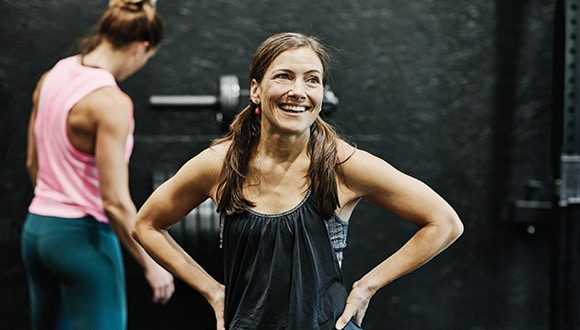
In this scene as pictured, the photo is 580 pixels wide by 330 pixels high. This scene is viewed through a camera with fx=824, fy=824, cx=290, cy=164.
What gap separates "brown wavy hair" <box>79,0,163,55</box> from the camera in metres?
2.76

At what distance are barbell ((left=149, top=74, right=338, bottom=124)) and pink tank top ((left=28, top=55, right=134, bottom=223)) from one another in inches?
19.2

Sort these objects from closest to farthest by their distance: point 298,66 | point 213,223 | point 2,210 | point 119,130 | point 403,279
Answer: point 298,66, point 119,130, point 213,223, point 2,210, point 403,279

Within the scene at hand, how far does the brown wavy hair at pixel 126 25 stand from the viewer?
9.05ft

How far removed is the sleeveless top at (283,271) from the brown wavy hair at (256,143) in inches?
1.2

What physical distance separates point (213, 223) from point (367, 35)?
104cm

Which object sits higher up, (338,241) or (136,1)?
(136,1)

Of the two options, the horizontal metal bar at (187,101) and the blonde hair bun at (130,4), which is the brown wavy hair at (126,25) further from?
the horizontal metal bar at (187,101)

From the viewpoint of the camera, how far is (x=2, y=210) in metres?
3.39

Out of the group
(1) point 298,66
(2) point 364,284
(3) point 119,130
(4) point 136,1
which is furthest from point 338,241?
(4) point 136,1

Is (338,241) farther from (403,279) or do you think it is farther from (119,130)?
(403,279)

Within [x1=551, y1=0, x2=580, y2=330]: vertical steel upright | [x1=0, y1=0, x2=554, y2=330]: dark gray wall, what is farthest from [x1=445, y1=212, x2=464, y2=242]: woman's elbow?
[x1=0, y1=0, x2=554, y2=330]: dark gray wall

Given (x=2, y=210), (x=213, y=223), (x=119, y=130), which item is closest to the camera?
(x=119, y=130)

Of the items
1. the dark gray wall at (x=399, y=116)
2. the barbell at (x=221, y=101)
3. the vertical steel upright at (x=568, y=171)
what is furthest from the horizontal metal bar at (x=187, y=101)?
the vertical steel upright at (x=568, y=171)

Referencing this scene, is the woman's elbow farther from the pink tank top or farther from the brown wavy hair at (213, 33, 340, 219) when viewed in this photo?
the pink tank top
